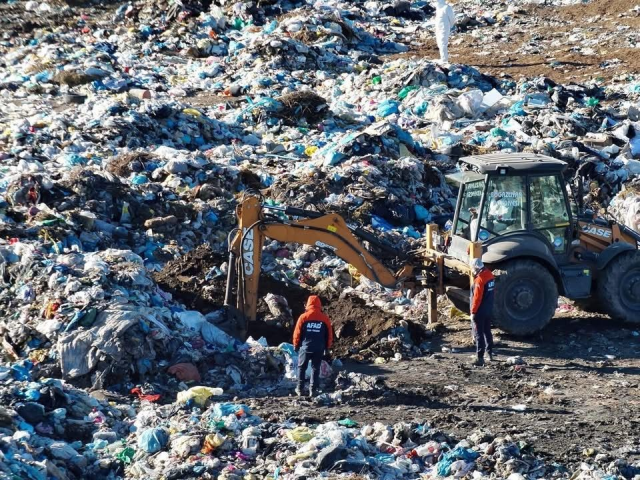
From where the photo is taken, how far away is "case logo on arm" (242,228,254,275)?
9867mm

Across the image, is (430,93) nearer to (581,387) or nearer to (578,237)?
(578,237)

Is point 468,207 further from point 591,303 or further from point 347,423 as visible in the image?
point 347,423

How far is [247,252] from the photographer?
9.91 metres

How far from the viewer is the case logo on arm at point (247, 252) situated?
9867 mm

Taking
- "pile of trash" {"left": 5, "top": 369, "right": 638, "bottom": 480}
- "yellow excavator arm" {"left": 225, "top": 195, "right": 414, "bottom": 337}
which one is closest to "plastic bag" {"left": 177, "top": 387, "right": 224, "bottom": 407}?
"pile of trash" {"left": 5, "top": 369, "right": 638, "bottom": 480}

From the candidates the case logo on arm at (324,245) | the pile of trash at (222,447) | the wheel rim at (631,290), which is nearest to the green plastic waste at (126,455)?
the pile of trash at (222,447)

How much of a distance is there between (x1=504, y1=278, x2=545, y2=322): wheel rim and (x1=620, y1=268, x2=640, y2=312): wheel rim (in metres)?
0.92

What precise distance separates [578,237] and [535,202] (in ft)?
2.26

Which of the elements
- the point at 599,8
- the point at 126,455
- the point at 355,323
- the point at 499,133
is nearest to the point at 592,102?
the point at 499,133

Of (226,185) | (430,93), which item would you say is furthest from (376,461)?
(430,93)

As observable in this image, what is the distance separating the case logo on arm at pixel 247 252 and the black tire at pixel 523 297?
2343 millimetres

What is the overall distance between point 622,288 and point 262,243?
142 inches

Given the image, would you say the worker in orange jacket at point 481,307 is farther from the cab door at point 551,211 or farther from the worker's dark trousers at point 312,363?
the worker's dark trousers at point 312,363

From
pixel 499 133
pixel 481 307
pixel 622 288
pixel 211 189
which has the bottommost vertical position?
pixel 481 307
